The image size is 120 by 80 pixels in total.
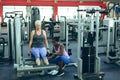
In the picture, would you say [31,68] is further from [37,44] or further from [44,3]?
[44,3]

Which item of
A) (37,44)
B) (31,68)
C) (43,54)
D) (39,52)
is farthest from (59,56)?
(31,68)

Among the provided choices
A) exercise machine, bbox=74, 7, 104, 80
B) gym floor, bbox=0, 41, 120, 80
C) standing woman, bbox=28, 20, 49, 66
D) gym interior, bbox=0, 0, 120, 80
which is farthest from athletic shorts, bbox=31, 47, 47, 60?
exercise machine, bbox=74, 7, 104, 80

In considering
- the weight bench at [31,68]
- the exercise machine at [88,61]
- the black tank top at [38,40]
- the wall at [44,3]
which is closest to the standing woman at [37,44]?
the black tank top at [38,40]

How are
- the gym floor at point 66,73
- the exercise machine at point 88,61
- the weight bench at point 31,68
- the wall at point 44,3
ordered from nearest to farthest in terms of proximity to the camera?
the exercise machine at point 88,61, the weight bench at point 31,68, the gym floor at point 66,73, the wall at point 44,3

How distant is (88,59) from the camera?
4.57 metres

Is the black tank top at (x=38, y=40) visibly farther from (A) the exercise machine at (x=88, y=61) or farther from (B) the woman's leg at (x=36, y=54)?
(A) the exercise machine at (x=88, y=61)

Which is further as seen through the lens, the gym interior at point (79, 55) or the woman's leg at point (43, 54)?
the woman's leg at point (43, 54)

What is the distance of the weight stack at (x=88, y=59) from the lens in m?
4.50

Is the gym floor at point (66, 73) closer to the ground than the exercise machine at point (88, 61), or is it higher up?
closer to the ground

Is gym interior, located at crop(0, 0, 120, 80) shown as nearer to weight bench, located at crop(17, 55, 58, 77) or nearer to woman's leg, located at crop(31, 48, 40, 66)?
weight bench, located at crop(17, 55, 58, 77)

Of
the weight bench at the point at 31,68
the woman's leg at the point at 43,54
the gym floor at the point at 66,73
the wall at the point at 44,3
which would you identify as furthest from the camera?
the wall at the point at 44,3

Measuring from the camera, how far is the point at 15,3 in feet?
54.2

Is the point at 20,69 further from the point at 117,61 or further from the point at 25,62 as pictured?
the point at 117,61

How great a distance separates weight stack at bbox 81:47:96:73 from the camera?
4496 mm
